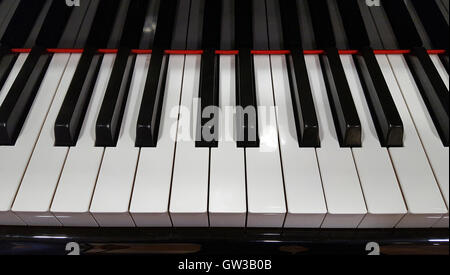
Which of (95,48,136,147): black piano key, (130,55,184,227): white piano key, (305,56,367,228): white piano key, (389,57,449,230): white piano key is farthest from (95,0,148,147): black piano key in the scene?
(389,57,449,230): white piano key

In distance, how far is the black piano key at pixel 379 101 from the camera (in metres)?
1.04

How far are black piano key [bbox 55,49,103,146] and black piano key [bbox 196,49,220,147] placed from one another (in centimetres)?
36

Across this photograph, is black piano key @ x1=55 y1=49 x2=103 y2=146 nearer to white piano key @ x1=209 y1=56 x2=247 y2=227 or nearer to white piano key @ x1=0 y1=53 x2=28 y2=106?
white piano key @ x1=0 y1=53 x2=28 y2=106

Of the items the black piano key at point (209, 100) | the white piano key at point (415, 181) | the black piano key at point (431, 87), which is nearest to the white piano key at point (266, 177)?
the black piano key at point (209, 100)

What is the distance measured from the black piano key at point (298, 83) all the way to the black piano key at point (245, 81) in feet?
0.39

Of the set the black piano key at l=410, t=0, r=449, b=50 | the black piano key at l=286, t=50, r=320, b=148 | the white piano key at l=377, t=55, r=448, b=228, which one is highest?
the black piano key at l=410, t=0, r=449, b=50

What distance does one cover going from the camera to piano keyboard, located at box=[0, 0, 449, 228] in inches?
37.5

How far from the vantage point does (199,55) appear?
1.32 metres

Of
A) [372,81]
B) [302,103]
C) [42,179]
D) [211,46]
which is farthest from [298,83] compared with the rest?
[42,179]

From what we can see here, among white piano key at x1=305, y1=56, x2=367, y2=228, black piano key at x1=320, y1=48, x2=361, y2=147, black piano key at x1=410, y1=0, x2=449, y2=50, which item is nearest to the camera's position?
white piano key at x1=305, y1=56, x2=367, y2=228

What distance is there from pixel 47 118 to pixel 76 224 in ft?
1.18

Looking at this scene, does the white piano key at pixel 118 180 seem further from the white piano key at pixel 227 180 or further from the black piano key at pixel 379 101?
the black piano key at pixel 379 101

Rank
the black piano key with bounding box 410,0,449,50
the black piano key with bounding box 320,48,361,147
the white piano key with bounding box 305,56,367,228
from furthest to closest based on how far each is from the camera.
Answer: the black piano key with bounding box 410,0,449,50 < the black piano key with bounding box 320,48,361,147 < the white piano key with bounding box 305,56,367,228
